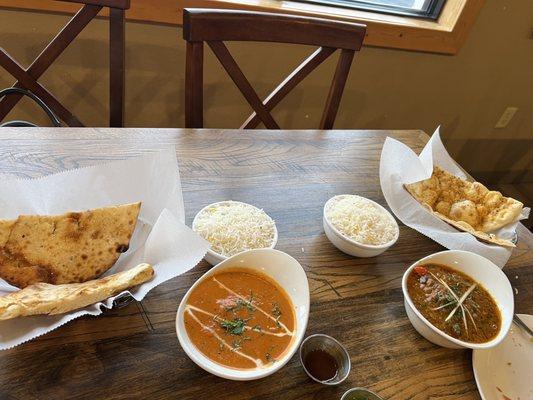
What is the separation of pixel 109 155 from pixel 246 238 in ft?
1.72

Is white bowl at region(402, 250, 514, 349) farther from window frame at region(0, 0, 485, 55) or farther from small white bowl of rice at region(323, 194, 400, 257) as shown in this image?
window frame at region(0, 0, 485, 55)

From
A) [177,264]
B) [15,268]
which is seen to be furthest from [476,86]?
[15,268]

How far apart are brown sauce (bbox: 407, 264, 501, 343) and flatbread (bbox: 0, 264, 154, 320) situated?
2.13 feet

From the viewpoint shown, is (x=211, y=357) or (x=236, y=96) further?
(x=236, y=96)

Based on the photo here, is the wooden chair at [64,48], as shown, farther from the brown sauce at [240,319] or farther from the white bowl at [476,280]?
the white bowl at [476,280]

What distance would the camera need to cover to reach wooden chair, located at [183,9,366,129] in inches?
61.2

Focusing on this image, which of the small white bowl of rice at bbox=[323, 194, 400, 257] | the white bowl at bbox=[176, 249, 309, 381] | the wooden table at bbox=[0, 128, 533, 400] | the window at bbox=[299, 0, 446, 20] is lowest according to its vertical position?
the wooden table at bbox=[0, 128, 533, 400]

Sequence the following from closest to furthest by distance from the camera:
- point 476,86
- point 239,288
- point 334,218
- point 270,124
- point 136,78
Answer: point 239,288 → point 334,218 → point 270,124 → point 136,78 → point 476,86

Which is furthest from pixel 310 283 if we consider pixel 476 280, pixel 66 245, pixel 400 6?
pixel 400 6

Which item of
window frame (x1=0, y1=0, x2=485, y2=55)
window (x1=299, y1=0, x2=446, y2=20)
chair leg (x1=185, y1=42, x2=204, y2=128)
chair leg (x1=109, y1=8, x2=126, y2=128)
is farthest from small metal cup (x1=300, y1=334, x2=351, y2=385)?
window (x1=299, y1=0, x2=446, y2=20)

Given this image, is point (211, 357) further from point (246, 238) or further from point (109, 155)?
point (109, 155)

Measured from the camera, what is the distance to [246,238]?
1.09 metres

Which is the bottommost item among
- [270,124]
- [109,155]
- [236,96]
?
→ [236,96]

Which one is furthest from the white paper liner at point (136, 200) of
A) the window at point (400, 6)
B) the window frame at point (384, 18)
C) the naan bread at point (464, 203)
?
the window at point (400, 6)
